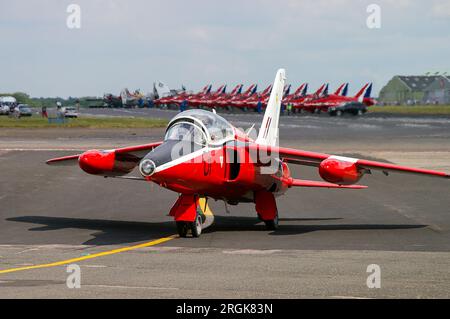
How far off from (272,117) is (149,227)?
5.27 meters

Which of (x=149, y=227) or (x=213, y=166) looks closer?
(x=213, y=166)

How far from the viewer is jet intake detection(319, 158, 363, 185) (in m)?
20.6

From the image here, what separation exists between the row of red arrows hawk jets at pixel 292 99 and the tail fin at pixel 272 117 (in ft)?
310

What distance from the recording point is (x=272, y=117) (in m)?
26.0

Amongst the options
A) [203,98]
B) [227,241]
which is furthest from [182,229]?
[203,98]

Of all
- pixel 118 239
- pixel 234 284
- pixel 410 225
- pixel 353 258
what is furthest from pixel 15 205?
pixel 234 284

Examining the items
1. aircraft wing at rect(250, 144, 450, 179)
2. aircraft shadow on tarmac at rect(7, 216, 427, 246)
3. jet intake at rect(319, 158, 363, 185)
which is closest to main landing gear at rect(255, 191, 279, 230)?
aircraft shadow on tarmac at rect(7, 216, 427, 246)

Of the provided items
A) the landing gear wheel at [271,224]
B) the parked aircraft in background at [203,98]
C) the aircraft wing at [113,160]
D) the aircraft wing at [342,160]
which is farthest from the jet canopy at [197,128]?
the parked aircraft in background at [203,98]

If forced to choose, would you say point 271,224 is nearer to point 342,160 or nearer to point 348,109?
point 342,160

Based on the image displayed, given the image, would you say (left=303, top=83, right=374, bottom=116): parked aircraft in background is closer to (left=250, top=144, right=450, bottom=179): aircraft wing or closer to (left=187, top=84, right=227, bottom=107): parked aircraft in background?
(left=187, top=84, right=227, bottom=107): parked aircraft in background

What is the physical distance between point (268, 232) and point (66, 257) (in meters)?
6.30
